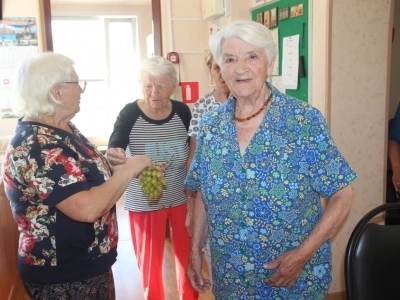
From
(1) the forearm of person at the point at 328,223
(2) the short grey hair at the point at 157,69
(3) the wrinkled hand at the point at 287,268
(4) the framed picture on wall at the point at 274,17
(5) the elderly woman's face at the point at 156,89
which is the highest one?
(4) the framed picture on wall at the point at 274,17

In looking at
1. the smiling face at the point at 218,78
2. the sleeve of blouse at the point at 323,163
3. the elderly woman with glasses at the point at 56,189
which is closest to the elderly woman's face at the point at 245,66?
the sleeve of blouse at the point at 323,163

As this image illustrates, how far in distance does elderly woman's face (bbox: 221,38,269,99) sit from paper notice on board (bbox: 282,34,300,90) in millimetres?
1162

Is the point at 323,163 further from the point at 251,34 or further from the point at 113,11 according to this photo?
the point at 113,11

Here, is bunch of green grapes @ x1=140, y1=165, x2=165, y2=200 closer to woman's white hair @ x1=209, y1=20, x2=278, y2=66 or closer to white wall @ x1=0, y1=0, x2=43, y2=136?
woman's white hair @ x1=209, y1=20, x2=278, y2=66

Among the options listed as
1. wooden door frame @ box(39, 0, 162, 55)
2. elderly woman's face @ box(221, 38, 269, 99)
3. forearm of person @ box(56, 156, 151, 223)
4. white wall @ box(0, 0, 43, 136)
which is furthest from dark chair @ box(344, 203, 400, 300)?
white wall @ box(0, 0, 43, 136)

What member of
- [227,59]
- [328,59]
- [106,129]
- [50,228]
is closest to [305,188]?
[227,59]

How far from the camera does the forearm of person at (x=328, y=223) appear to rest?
127 cm

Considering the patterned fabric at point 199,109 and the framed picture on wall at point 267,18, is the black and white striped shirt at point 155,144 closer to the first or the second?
the patterned fabric at point 199,109

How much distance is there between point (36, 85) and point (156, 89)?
97 centimetres

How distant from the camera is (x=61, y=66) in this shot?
146 cm

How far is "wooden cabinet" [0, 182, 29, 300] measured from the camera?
98.4 inches

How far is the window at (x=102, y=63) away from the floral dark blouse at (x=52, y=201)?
5560 mm

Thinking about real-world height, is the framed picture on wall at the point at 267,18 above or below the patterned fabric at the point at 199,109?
above

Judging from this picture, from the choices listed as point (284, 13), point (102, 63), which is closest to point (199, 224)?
point (284, 13)
